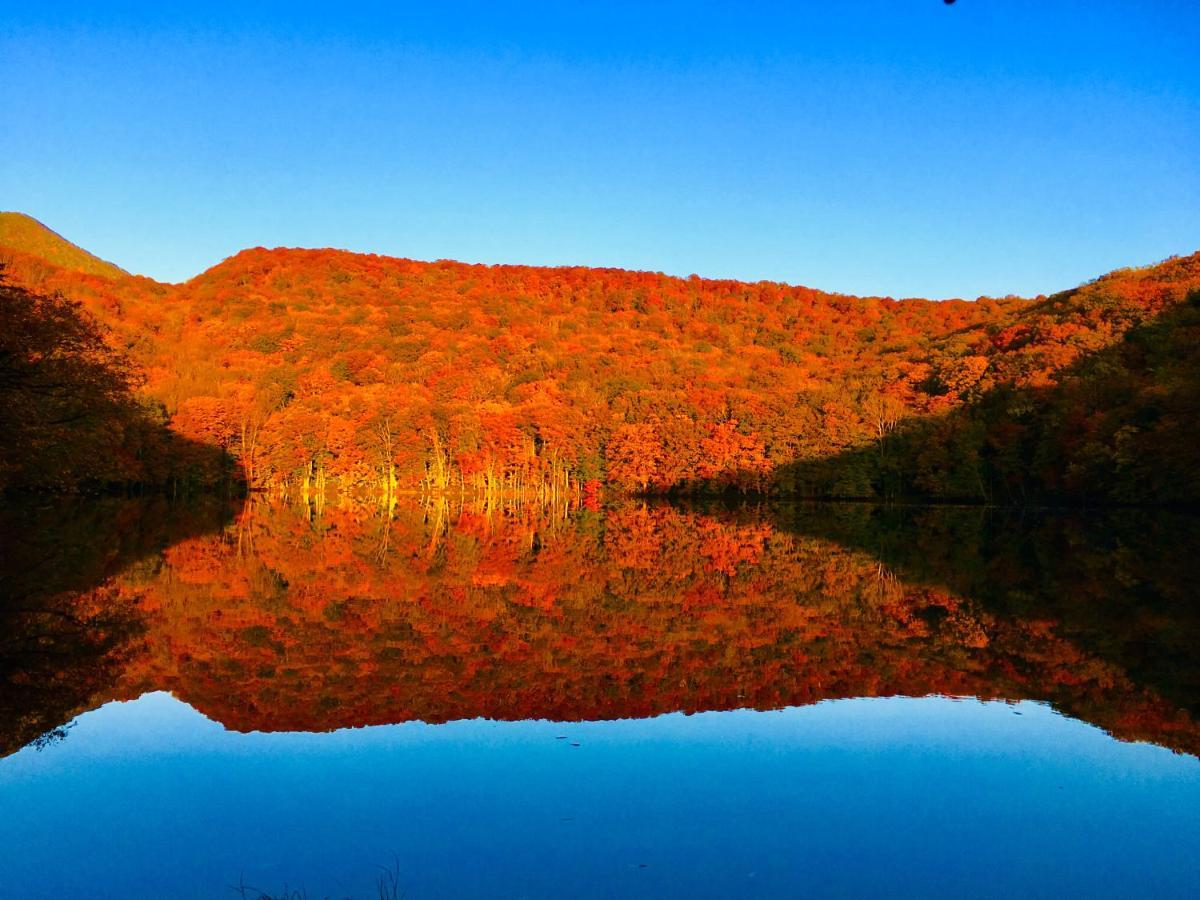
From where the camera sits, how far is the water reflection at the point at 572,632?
9.05 metres

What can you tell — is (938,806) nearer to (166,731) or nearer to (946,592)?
(166,731)

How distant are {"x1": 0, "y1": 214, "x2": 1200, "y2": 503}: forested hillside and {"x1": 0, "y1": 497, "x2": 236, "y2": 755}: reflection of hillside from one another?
4030 centimetres

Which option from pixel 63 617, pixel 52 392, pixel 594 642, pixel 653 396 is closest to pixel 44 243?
pixel 653 396

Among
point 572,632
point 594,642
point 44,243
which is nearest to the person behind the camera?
point 594,642

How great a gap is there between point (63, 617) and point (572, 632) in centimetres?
722


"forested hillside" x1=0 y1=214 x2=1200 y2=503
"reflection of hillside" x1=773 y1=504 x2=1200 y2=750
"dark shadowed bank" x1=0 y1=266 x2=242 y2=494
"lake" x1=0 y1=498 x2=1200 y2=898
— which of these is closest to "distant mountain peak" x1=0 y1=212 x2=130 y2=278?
"forested hillside" x1=0 y1=214 x2=1200 y2=503

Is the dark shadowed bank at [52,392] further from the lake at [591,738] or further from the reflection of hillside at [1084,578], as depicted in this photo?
the reflection of hillside at [1084,578]

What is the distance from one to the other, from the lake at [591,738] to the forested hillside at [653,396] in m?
39.5

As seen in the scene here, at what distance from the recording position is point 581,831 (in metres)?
5.91

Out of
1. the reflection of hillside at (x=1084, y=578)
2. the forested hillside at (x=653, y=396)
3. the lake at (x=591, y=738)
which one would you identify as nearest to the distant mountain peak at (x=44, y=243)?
the forested hillside at (x=653, y=396)

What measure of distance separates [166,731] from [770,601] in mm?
10279

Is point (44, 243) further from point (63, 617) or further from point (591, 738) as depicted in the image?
point (591, 738)

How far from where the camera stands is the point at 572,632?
41.0ft

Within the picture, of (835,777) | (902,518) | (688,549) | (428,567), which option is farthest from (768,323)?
(835,777)
